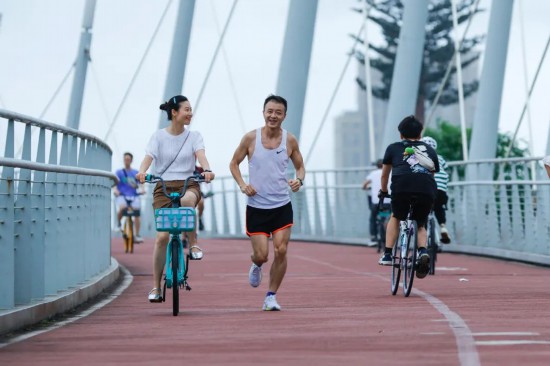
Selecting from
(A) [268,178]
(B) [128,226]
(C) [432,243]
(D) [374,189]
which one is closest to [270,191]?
(A) [268,178]

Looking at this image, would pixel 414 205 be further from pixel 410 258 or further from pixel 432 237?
pixel 432 237

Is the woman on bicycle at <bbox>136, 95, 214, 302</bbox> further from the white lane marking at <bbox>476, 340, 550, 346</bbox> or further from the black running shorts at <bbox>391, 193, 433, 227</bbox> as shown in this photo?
the white lane marking at <bbox>476, 340, 550, 346</bbox>

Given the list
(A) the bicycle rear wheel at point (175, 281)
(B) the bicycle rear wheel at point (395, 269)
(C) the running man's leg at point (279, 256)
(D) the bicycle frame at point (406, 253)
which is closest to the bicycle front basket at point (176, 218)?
(A) the bicycle rear wheel at point (175, 281)

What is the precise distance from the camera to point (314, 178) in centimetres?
4025

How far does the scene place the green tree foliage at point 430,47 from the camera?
10936 cm

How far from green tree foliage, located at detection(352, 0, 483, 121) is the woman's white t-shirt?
91.4 m

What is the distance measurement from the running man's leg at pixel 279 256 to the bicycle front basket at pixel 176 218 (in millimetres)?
803

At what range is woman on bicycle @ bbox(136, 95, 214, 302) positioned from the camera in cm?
1488

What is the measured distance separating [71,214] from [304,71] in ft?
76.4

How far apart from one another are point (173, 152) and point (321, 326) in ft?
9.47

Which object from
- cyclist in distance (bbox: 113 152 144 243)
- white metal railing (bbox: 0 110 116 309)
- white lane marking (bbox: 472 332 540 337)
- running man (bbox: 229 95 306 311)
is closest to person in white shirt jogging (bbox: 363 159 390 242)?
cyclist in distance (bbox: 113 152 144 243)

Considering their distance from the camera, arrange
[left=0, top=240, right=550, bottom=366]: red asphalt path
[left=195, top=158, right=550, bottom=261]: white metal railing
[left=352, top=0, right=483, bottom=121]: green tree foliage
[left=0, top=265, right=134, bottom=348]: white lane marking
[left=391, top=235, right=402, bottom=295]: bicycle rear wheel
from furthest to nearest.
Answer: [left=352, top=0, right=483, bottom=121]: green tree foliage → [left=195, top=158, right=550, bottom=261]: white metal railing → [left=391, top=235, right=402, bottom=295]: bicycle rear wheel → [left=0, top=265, right=134, bottom=348]: white lane marking → [left=0, top=240, right=550, bottom=366]: red asphalt path

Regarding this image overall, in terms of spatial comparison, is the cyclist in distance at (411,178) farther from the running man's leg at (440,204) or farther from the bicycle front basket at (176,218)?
the running man's leg at (440,204)

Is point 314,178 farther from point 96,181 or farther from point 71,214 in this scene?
point 71,214
